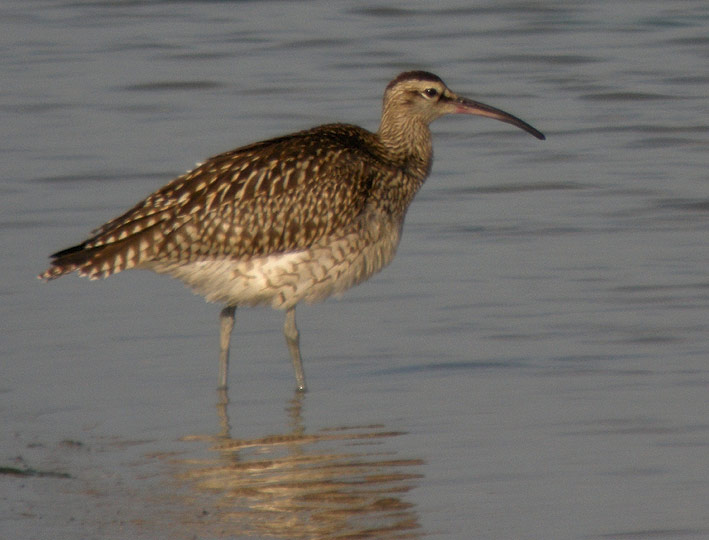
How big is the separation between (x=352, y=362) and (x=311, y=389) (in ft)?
1.63

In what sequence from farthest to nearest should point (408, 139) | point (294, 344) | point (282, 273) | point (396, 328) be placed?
point (408, 139) → point (396, 328) → point (294, 344) → point (282, 273)

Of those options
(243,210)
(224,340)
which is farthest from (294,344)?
(243,210)

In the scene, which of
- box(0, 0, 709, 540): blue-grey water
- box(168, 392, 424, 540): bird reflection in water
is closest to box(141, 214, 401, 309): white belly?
box(0, 0, 709, 540): blue-grey water

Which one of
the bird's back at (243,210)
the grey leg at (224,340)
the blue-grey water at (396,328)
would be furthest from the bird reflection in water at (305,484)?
the bird's back at (243,210)

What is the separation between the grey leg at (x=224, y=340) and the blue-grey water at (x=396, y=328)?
0.09m

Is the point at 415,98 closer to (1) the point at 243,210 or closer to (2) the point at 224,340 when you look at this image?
(1) the point at 243,210

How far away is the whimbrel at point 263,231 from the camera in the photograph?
30.0ft

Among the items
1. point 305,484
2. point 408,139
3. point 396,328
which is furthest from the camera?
point 408,139

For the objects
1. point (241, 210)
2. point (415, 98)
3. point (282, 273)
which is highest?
point (415, 98)

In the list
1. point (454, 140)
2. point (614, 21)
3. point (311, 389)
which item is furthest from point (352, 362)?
point (614, 21)

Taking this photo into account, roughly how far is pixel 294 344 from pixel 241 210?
831 millimetres

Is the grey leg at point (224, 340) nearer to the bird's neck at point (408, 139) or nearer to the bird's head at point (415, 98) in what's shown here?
the bird's neck at point (408, 139)

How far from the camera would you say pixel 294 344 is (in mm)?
9445

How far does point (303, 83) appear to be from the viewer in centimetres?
1722
